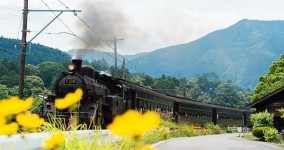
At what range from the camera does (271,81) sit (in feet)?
196

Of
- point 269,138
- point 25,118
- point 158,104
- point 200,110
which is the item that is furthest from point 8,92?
point 25,118

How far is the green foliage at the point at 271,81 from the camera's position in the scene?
57037 mm

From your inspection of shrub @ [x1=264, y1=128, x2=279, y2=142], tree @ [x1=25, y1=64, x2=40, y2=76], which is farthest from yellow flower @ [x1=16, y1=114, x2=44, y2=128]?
tree @ [x1=25, y1=64, x2=40, y2=76]

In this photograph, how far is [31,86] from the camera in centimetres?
9225

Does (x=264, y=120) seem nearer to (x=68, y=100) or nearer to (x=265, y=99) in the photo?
(x=265, y=99)

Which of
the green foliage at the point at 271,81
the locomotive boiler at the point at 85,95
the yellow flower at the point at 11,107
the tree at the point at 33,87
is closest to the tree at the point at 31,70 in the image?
the tree at the point at 33,87

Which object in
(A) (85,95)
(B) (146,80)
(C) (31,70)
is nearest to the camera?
(A) (85,95)

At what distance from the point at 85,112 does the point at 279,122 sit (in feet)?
82.3

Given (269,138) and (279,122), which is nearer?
(269,138)

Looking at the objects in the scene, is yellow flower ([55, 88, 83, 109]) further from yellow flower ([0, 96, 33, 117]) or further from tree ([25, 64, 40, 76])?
tree ([25, 64, 40, 76])

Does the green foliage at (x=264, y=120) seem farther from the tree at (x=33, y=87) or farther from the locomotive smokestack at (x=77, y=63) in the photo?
the tree at (x=33, y=87)

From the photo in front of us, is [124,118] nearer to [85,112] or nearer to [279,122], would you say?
[85,112]

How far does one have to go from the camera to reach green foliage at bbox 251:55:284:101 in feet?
187

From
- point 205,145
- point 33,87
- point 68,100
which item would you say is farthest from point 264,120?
point 33,87
